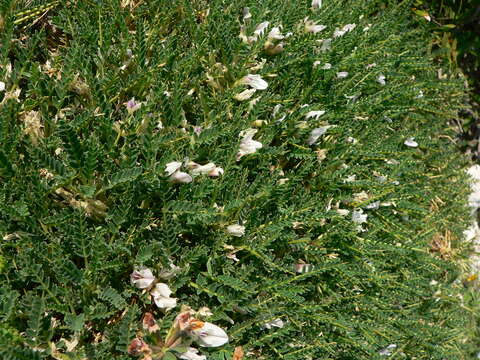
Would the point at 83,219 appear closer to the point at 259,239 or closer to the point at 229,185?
the point at 229,185

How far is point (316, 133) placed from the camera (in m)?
2.23

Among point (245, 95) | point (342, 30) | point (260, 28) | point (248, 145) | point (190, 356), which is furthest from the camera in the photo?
point (342, 30)

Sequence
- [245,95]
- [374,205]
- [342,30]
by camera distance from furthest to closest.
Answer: [342,30]
[374,205]
[245,95]

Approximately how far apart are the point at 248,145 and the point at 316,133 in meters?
0.48

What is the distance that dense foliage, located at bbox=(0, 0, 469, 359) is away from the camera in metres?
1.52

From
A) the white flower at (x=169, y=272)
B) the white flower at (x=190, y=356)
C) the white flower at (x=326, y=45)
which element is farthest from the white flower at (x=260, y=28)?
the white flower at (x=190, y=356)

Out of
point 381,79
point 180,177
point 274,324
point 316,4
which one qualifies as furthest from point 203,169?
point 381,79

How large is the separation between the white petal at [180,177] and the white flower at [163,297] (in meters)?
0.39

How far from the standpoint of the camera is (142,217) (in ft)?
5.62

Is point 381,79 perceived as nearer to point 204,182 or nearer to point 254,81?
point 254,81

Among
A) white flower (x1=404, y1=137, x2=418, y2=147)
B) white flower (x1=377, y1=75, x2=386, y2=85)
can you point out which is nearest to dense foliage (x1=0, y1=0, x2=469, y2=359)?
white flower (x1=377, y1=75, x2=386, y2=85)

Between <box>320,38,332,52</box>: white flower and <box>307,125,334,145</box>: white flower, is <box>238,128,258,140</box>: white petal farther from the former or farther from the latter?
<box>320,38,332,52</box>: white flower

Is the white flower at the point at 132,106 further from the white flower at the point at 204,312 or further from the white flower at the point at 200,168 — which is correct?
the white flower at the point at 204,312

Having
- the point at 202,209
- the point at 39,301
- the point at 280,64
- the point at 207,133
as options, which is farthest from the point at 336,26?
the point at 39,301
